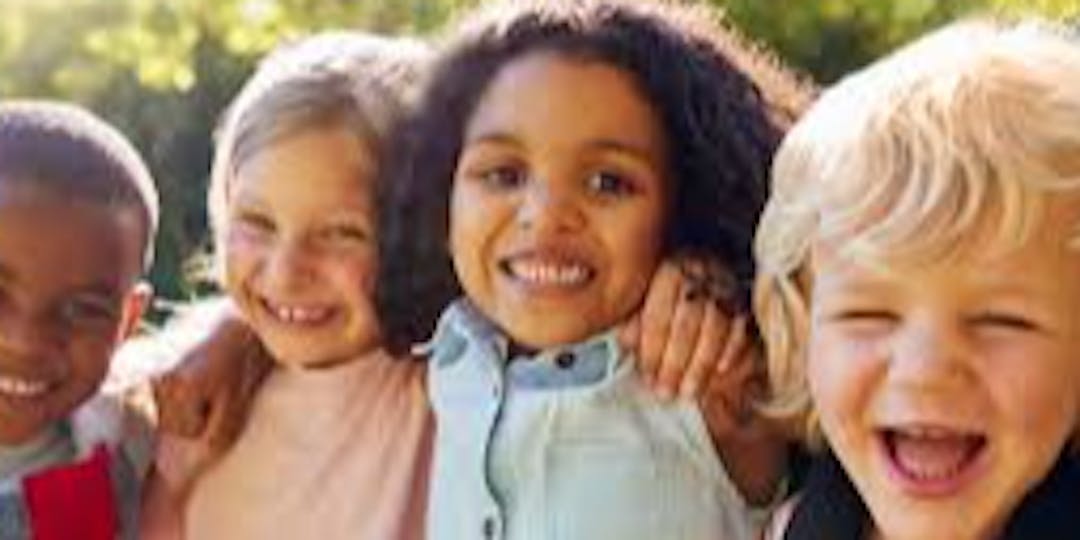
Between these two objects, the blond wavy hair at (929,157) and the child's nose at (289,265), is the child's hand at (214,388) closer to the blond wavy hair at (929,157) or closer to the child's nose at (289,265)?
the child's nose at (289,265)

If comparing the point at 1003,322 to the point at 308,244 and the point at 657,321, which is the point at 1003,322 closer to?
the point at 657,321

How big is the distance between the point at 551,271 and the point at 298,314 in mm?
455

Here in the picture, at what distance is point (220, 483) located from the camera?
3.28m

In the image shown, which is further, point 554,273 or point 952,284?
point 554,273

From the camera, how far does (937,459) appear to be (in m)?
2.46

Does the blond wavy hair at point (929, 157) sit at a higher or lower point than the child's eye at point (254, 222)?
higher

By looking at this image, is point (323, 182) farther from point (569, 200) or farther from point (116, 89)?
point (116, 89)

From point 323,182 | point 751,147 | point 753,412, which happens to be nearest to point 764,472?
point 753,412

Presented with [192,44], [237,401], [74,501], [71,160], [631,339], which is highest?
[71,160]

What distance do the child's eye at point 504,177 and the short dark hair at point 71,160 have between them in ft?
2.17

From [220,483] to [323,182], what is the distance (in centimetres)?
49

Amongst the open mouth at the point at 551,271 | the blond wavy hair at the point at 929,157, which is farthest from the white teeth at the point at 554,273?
the blond wavy hair at the point at 929,157

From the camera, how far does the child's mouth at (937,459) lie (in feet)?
7.98

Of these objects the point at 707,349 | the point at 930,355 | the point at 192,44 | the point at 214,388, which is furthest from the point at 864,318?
the point at 192,44
